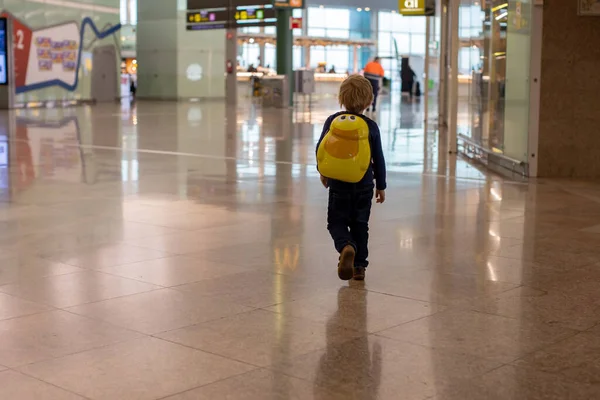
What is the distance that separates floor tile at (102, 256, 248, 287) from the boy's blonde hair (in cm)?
129

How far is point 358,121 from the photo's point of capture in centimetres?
589

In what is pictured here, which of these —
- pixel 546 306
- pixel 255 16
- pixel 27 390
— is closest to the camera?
pixel 27 390

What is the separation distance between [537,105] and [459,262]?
5742 millimetres

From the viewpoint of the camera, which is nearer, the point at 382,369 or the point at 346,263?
Result: the point at 382,369

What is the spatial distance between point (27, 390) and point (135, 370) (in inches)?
18.9

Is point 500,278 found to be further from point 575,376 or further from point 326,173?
point 575,376

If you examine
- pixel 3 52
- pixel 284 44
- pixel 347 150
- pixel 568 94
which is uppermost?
pixel 284 44

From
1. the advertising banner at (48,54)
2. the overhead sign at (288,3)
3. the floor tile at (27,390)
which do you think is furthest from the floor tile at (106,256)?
the advertising banner at (48,54)

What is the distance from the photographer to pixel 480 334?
15.4 ft

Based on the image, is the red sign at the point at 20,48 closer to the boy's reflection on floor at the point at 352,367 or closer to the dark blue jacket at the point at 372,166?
the dark blue jacket at the point at 372,166

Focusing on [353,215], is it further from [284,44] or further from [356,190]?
[284,44]

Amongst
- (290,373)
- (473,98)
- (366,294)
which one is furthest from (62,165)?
(290,373)

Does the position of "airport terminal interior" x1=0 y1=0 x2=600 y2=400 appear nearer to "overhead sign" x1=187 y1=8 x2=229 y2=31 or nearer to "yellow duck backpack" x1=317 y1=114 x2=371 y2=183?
"yellow duck backpack" x1=317 y1=114 x2=371 y2=183

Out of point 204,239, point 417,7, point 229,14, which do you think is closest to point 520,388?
point 204,239
